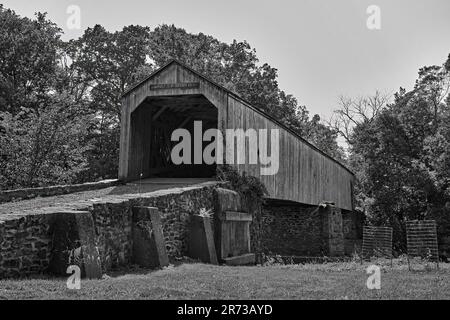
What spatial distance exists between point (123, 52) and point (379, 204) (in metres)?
21.5

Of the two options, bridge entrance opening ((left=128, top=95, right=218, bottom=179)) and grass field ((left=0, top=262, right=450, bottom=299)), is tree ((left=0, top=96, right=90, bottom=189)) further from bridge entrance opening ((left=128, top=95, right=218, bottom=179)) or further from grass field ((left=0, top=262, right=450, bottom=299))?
grass field ((left=0, top=262, right=450, bottom=299))

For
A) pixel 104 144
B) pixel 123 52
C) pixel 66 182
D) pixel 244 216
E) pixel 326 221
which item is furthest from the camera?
pixel 123 52

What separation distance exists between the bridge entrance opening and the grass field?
8817 mm

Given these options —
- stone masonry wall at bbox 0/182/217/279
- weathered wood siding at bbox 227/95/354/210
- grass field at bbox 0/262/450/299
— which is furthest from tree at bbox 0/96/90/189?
grass field at bbox 0/262/450/299

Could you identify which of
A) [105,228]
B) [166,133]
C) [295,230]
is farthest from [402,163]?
[105,228]

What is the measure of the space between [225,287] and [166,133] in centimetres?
1362

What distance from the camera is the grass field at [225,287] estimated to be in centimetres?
759

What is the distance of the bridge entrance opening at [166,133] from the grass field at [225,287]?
8817 millimetres

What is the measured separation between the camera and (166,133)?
21.6 meters

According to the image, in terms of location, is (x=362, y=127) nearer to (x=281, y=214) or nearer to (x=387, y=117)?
(x=387, y=117)

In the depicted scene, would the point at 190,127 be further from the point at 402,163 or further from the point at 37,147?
the point at 402,163

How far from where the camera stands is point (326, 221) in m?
26.2

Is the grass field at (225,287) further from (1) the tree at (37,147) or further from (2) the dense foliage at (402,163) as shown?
(2) the dense foliage at (402,163)
